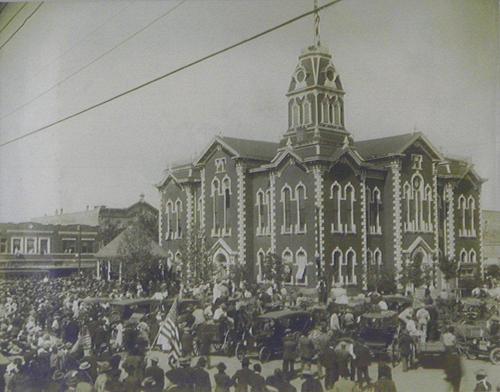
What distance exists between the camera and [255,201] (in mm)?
6801

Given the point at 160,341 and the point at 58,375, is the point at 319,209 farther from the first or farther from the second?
the point at 58,375

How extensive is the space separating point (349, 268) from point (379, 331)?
74 centimetres

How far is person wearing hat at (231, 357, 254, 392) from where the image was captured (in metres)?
6.10

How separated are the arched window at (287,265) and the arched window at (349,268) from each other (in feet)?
1.90

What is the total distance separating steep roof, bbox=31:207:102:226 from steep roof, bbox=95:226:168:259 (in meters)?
0.30

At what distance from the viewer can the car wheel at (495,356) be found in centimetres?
615

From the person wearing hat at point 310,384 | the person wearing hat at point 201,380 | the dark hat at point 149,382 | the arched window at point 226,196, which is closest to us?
the person wearing hat at point 310,384

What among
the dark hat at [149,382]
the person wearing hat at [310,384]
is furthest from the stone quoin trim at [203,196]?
the person wearing hat at [310,384]

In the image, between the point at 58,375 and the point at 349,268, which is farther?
the point at 58,375

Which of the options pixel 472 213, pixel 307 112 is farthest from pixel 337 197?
pixel 472 213

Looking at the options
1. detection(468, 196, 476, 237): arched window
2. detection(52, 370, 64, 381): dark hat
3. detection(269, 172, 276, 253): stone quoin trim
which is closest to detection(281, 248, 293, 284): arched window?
detection(269, 172, 276, 253): stone quoin trim

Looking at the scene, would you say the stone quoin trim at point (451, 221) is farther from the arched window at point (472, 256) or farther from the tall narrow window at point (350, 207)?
the tall narrow window at point (350, 207)

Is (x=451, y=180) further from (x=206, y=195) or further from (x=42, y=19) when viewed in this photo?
(x=42, y=19)

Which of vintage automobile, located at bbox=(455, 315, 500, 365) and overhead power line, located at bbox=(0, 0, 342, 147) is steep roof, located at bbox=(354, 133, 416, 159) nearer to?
overhead power line, located at bbox=(0, 0, 342, 147)
